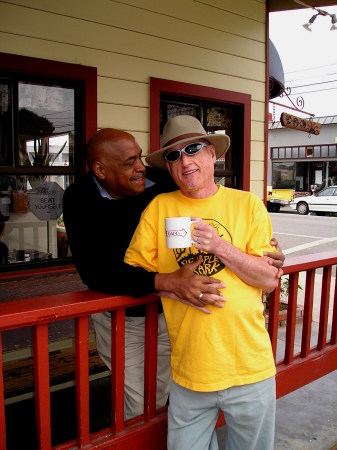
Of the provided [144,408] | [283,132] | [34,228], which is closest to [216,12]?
[34,228]

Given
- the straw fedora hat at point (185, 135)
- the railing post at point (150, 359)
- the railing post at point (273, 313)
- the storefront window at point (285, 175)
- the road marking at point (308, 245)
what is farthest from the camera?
the storefront window at point (285, 175)

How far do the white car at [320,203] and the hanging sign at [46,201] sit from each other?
1935cm

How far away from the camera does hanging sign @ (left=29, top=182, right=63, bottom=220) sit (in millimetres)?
3561

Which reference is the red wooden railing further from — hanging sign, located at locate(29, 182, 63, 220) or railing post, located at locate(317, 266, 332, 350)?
hanging sign, located at locate(29, 182, 63, 220)

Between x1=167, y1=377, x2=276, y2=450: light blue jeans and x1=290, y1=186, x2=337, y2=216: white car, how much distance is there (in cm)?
2061

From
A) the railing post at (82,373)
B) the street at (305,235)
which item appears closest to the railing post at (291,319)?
the railing post at (82,373)

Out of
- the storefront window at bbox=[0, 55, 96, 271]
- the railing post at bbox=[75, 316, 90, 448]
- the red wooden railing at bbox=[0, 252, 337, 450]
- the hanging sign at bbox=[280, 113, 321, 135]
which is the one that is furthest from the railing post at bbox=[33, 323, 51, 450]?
the hanging sign at bbox=[280, 113, 321, 135]

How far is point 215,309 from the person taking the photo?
1.63 meters

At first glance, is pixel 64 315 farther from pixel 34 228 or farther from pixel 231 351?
pixel 34 228

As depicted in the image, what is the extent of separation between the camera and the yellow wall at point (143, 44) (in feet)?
10.7

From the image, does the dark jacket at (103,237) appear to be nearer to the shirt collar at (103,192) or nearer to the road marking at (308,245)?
the shirt collar at (103,192)

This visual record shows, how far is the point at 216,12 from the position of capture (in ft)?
13.9

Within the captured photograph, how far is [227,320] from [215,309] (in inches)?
2.4

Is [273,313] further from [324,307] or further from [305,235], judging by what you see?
[305,235]
